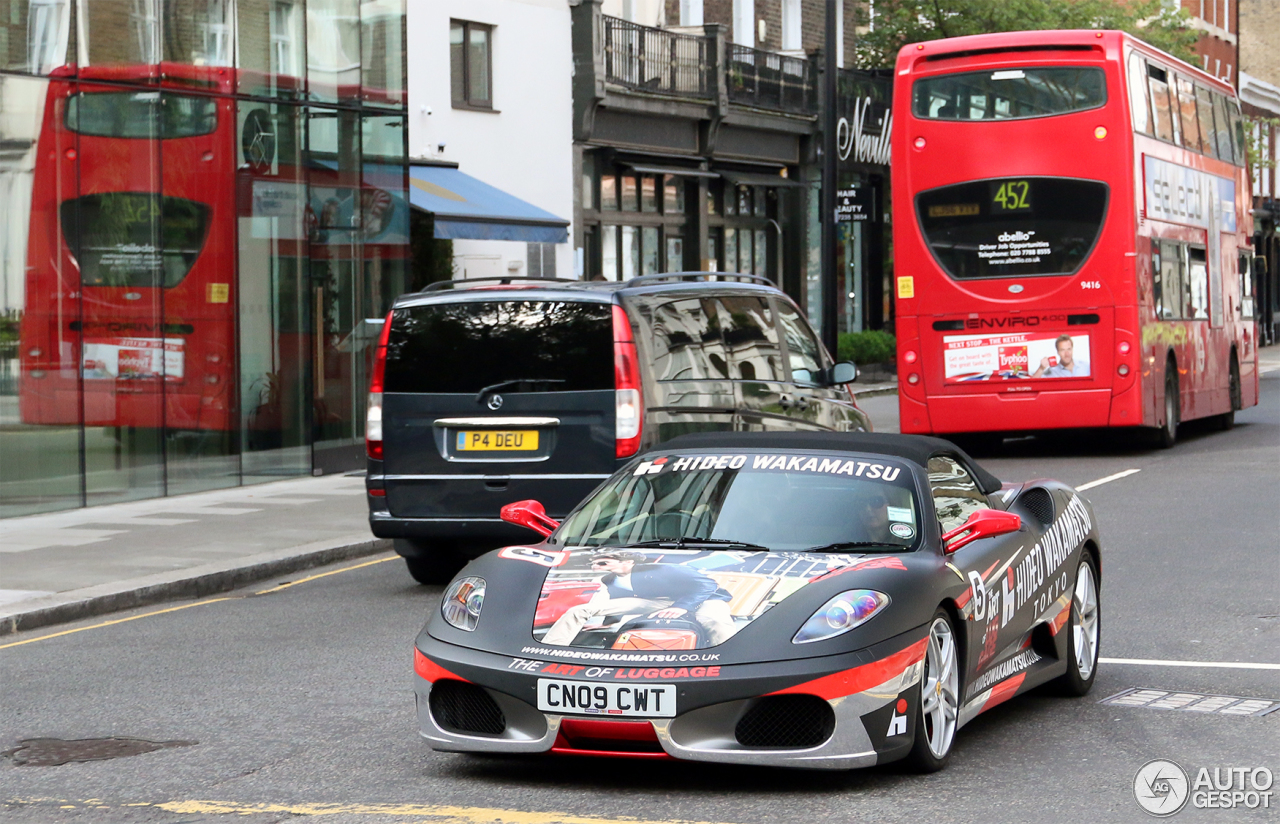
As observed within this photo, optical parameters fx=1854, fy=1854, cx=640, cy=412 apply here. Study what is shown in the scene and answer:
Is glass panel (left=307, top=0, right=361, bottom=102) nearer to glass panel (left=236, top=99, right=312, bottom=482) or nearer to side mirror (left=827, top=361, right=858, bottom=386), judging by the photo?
glass panel (left=236, top=99, right=312, bottom=482)

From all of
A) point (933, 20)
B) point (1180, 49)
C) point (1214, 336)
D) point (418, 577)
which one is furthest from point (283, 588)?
point (1180, 49)

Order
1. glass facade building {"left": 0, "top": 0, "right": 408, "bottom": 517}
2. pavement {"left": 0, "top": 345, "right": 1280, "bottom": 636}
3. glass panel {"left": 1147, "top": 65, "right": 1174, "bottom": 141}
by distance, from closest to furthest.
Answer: pavement {"left": 0, "top": 345, "right": 1280, "bottom": 636} → glass facade building {"left": 0, "top": 0, "right": 408, "bottom": 517} → glass panel {"left": 1147, "top": 65, "right": 1174, "bottom": 141}

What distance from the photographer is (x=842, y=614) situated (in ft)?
20.1

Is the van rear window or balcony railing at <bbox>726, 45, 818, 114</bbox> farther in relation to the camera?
balcony railing at <bbox>726, 45, 818, 114</bbox>

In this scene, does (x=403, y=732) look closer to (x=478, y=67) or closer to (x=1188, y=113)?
(x=1188, y=113)

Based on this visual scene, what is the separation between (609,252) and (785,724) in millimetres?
26455

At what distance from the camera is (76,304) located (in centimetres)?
1709

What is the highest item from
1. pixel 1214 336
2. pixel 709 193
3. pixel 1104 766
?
pixel 709 193

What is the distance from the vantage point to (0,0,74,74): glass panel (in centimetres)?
1634

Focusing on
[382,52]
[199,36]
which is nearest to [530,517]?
[199,36]

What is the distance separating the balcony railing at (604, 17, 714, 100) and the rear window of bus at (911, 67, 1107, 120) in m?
10.8

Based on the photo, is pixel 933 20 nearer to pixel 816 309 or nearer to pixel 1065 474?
pixel 816 309

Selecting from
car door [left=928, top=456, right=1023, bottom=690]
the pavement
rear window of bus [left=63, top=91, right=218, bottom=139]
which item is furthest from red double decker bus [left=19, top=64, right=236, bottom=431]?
car door [left=928, top=456, right=1023, bottom=690]

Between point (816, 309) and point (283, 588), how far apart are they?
91.1ft
